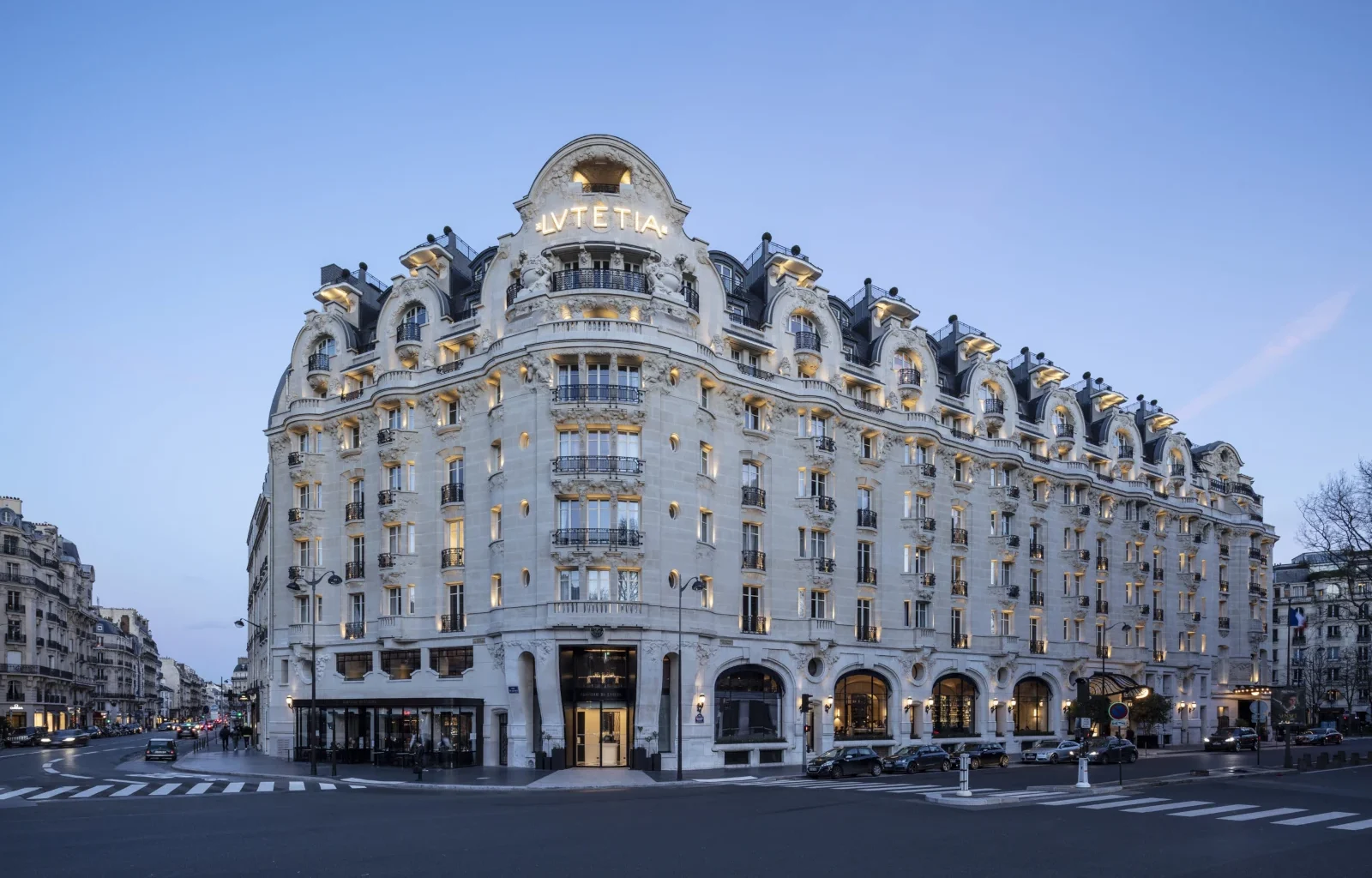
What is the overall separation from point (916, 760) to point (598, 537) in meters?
17.0

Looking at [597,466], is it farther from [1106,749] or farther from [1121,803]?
[1106,749]

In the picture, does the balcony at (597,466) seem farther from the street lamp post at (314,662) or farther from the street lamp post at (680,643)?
the street lamp post at (314,662)

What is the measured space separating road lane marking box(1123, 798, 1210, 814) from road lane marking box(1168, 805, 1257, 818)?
0.61 meters

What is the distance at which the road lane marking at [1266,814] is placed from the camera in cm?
2856

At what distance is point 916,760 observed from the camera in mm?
47156

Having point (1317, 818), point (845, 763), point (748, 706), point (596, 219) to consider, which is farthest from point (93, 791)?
point (1317, 818)

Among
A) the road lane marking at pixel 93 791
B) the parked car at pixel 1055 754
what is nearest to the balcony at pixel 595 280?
the road lane marking at pixel 93 791

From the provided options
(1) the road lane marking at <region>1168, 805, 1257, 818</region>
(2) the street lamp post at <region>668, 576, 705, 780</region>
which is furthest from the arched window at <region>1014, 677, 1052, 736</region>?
(1) the road lane marking at <region>1168, 805, 1257, 818</region>

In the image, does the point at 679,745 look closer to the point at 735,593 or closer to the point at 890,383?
the point at 735,593

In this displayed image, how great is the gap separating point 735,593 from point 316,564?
24038 millimetres

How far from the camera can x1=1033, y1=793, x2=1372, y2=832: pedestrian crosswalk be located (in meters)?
27.9

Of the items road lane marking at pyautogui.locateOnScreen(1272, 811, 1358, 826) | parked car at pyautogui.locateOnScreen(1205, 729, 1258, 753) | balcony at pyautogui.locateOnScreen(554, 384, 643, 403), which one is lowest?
parked car at pyautogui.locateOnScreen(1205, 729, 1258, 753)

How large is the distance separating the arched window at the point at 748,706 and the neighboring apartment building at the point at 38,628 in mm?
80414

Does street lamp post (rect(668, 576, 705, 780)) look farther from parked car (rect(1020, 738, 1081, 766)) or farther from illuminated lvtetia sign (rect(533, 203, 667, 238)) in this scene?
parked car (rect(1020, 738, 1081, 766))
